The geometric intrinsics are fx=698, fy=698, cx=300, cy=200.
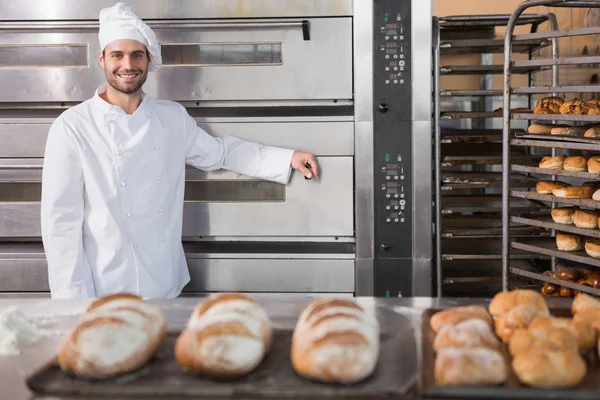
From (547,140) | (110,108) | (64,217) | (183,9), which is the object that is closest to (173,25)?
(183,9)

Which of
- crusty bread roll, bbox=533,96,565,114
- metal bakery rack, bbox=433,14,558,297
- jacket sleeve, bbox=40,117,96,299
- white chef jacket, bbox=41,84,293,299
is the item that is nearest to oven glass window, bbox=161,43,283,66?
white chef jacket, bbox=41,84,293,299

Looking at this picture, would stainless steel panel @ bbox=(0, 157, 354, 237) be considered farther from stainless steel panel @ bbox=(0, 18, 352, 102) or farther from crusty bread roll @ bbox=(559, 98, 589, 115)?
crusty bread roll @ bbox=(559, 98, 589, 115)

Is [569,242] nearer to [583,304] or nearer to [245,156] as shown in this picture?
[245,156]

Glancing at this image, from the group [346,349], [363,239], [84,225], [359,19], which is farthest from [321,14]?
[346,349]

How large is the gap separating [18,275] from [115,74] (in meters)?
0.96

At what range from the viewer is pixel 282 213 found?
2797 millimetres

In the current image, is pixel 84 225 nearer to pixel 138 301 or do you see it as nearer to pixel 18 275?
pixel 18 275

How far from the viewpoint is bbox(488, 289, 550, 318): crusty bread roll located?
123cm

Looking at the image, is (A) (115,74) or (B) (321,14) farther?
(B) (321,14)

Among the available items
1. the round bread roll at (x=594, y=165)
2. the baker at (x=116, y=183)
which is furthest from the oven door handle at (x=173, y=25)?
the round bread roll at (x=594, y=165)

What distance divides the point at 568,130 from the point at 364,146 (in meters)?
0.78

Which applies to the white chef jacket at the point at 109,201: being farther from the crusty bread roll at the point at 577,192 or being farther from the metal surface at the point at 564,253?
the crusty bread roll at the point at 577,192

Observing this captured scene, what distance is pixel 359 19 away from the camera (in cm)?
269

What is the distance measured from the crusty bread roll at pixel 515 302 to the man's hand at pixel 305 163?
1500mm
